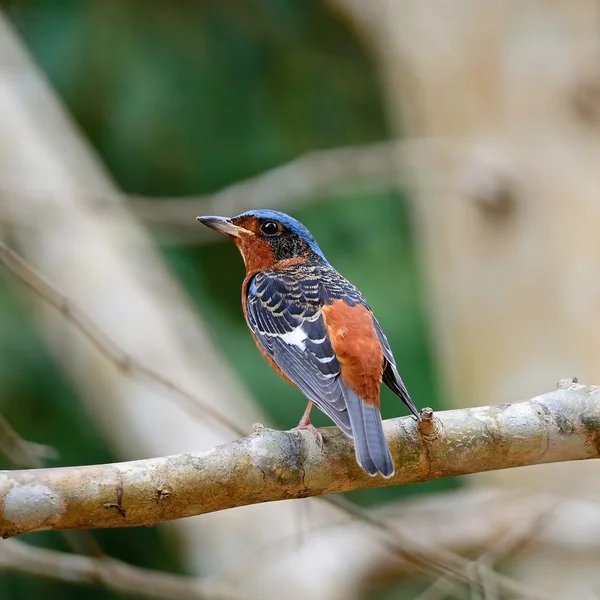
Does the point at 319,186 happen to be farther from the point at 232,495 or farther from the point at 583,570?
the point at 232,495

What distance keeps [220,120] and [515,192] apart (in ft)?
10.1

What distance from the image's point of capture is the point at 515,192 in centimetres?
668

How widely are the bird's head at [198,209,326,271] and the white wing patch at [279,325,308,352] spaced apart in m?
0.70

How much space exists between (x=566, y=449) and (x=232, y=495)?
1099 millimetres

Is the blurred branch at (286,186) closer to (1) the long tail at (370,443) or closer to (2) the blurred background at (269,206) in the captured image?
(2) the blurred background at (269,206)

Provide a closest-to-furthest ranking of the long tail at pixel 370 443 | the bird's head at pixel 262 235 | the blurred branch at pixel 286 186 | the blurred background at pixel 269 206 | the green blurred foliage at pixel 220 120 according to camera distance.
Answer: the long tail at pixel 370 443 → the bird's head at pixel 262 235 → the blurred branch at pixel 286 186 → the blurred background at pixel 269 206 → the green blurred foliage at pixel 220 120

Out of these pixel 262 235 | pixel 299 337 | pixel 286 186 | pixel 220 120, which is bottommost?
pixel 299 337

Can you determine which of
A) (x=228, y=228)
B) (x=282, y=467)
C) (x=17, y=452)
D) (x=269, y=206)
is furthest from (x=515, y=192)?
(x=282, y=467)

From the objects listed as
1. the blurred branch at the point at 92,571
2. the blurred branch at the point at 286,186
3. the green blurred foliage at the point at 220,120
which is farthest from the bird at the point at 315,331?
the green blurred foliage at the point at 220,120

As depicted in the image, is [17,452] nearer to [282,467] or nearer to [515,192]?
[282,467]

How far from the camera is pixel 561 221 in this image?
255 inches

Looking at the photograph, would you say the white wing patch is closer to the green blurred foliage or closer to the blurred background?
the blurred background

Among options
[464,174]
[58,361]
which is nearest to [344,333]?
[464,174]

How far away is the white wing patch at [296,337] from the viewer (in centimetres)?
359
